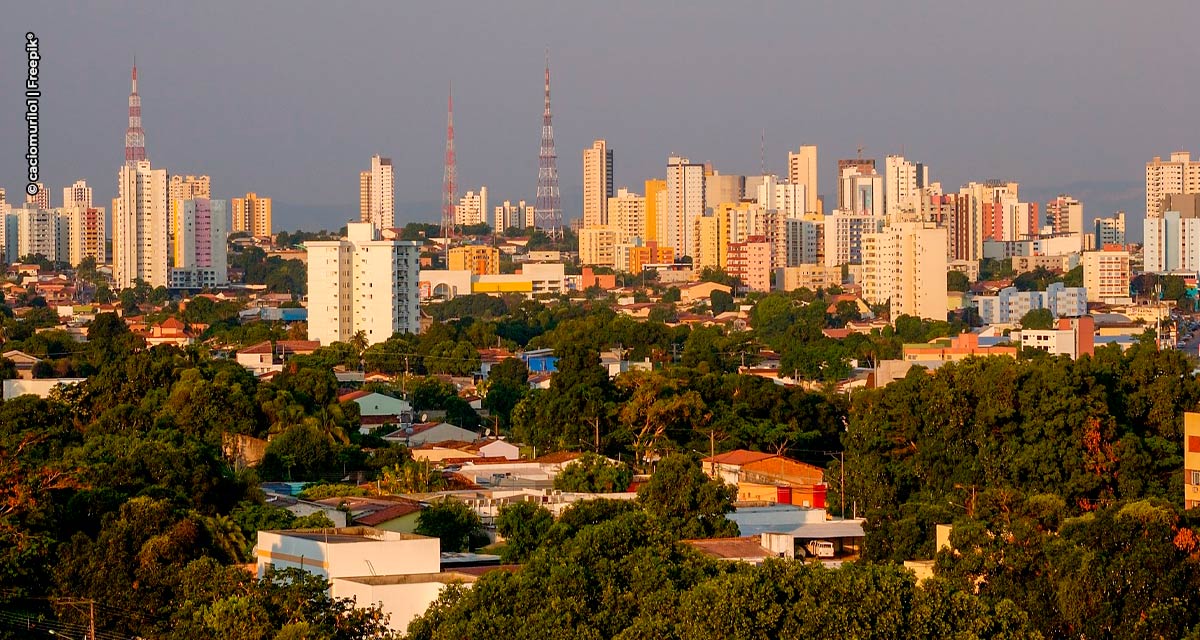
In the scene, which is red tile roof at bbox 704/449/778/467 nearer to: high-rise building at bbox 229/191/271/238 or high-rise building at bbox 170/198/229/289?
high-rise building at bbox 170/198/229/289

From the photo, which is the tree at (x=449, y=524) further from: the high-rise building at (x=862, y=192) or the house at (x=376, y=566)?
the high-rise building at (x=862, y=192)

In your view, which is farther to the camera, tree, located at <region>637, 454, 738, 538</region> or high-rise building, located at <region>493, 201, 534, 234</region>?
high-rise building, located at <region>493, 201, 534, 234</region>

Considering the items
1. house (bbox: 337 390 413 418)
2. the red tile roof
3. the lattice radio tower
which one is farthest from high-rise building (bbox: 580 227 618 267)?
the red tile roof

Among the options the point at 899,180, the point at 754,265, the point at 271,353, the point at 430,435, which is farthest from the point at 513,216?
the point at 430,435

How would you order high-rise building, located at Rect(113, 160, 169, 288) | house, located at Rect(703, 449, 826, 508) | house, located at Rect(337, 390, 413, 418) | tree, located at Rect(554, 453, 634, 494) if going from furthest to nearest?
high-rise building, located at Rect(113, 160, 169, 288) → house, located at Rect(337, 390, 413, 418) → house, located at Rect(703, 449, 826, 508) → tree, located at Rect(554, 453, 634, 494)

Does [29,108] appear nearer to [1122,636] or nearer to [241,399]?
[241,399]

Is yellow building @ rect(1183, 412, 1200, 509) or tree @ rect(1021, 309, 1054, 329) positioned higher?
tree @ rect(1021, 309, 1054, 329)
